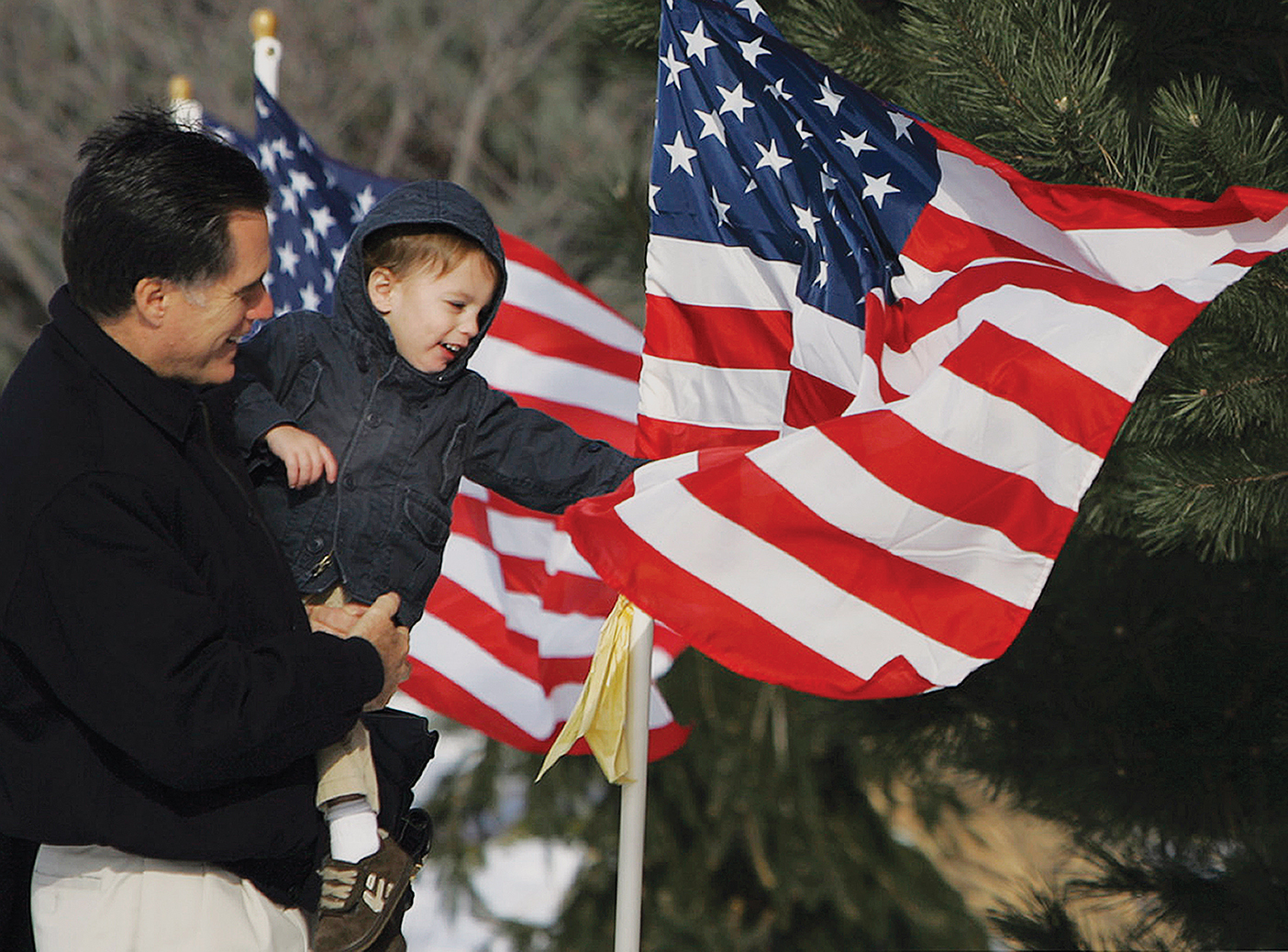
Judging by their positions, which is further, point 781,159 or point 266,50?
point 266,50

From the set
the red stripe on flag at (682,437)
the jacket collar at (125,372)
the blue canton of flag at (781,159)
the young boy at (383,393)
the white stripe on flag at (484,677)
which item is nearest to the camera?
the jacket collar at (125,372)

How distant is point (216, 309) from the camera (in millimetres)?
1901

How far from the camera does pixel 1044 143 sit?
245 centimetres

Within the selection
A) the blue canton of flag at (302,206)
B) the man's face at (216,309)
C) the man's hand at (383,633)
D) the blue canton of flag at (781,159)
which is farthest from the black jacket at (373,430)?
the blue canton of flag at (302,206)

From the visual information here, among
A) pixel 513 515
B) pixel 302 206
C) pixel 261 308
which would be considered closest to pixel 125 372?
pixel 261 308

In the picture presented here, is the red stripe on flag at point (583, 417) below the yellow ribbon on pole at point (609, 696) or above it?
above

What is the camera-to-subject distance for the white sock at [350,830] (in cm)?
210

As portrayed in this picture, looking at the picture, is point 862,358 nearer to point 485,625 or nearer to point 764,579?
point 764,579

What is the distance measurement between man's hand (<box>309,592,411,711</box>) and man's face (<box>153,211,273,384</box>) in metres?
0.38

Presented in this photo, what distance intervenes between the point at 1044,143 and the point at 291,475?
121cm

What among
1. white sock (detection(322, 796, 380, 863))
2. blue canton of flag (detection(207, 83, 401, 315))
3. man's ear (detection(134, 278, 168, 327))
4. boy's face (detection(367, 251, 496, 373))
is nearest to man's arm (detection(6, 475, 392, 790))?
man's ear (detection(134, 278, 168, 327))

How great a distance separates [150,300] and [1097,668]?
2267 mm

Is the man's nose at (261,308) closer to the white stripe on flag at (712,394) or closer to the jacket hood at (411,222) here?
the jacket hood at (411,222)

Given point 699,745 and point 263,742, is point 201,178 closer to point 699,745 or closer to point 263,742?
point 263,742
